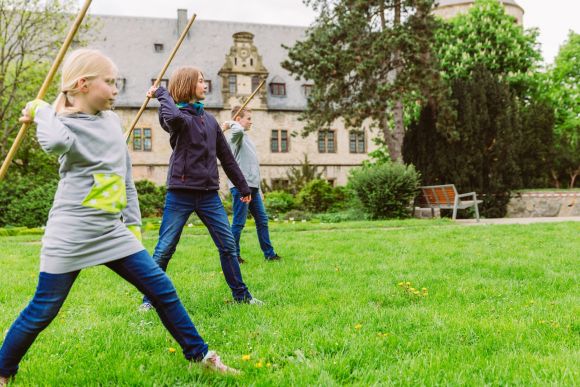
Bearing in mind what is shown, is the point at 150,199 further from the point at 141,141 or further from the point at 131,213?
the point at 131,213

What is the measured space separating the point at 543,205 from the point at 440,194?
6719mm

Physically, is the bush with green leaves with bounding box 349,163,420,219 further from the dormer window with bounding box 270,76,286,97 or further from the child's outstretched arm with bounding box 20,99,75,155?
the dormer window with bounding box 270,76,286,97

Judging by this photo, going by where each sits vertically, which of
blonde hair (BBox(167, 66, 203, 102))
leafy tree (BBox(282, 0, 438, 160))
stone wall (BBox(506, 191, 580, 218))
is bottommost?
stone wall (BBox(506, 191, 580, 218))

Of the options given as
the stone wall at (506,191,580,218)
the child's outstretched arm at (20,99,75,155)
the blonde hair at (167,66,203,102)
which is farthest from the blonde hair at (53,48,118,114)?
the stone wall at (506,191,580,218)

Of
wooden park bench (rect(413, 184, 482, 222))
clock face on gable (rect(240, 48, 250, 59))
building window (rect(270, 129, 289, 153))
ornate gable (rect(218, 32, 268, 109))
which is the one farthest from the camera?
building window (rect(270, 129, 289, 153))

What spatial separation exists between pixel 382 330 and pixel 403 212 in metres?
13.0

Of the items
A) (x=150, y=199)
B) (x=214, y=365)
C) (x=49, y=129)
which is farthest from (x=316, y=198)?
(x=49, y=129)

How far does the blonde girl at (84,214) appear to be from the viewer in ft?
8.47

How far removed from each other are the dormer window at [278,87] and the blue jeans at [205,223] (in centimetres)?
3047

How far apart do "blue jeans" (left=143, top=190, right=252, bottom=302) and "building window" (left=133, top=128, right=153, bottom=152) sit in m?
28.9

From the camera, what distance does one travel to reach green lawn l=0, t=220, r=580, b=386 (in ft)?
9.29

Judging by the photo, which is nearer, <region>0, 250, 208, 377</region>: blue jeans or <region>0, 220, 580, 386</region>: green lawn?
<region>0, 250, 208, 377</region>: blue jeans

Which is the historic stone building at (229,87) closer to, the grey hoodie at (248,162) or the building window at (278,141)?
the building window at (278,141)

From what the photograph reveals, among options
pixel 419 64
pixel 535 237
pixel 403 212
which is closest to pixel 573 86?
pixel 419 64
